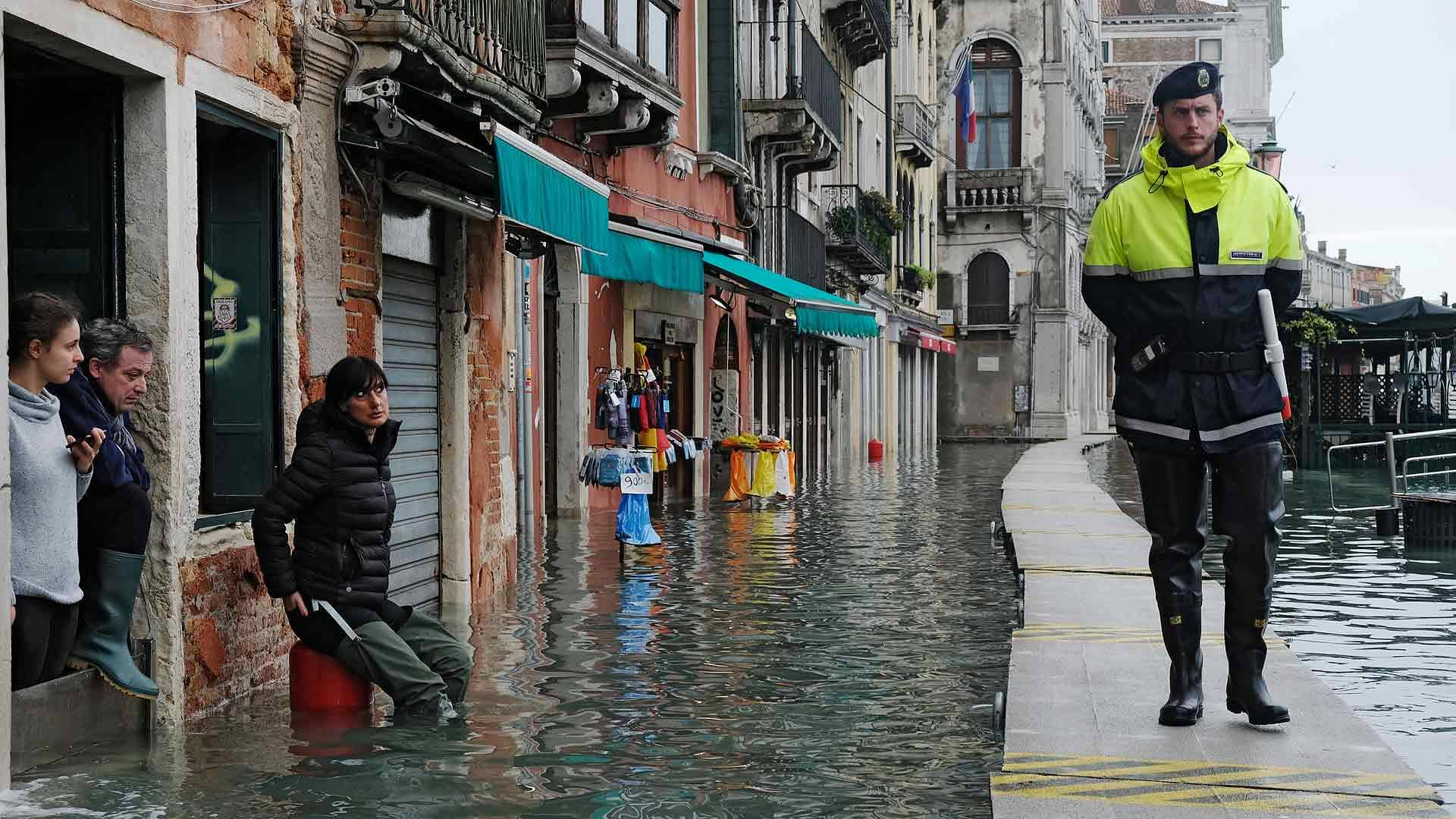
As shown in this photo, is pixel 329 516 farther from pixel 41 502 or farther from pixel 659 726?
pixel 659 726

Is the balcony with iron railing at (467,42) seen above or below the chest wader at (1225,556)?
above

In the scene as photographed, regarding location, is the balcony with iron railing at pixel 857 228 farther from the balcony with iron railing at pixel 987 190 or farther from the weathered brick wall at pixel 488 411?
the weathered brick wall at pixel 488 411

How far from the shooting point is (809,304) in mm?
21344

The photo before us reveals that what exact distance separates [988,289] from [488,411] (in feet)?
155

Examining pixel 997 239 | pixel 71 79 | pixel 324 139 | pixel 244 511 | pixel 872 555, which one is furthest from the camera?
pixel 997 239

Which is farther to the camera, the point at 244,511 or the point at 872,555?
the point at 872,555

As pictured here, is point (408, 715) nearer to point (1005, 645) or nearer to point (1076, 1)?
point (1005, 645)

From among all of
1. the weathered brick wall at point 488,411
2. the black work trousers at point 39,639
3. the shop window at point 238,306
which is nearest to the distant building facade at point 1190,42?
the weathered brick wall at point 488,411

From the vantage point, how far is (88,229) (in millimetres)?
6488

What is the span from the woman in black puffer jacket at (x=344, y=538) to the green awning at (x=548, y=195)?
87.9 inches

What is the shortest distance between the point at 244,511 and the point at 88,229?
4.44 ft

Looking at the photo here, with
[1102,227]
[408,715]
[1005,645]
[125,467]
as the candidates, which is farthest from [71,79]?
[1005,645]

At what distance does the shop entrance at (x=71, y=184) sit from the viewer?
6445 millimetres

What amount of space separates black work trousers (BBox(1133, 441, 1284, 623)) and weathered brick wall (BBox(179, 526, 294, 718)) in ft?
11.2
